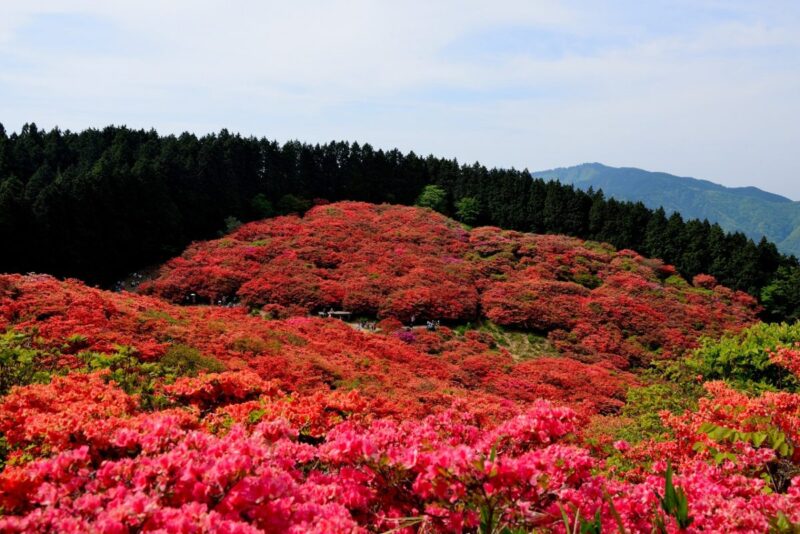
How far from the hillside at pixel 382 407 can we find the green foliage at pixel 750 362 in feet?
0.19

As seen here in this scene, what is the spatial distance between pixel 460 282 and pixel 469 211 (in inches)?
709

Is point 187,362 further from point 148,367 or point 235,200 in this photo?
point 235,200

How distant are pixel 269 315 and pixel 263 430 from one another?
1827cm

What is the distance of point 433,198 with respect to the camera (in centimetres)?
4538

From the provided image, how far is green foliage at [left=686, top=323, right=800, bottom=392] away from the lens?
1140 cm

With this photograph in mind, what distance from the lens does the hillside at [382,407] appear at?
122 inches

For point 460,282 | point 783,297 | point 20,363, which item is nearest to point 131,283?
point 460,282

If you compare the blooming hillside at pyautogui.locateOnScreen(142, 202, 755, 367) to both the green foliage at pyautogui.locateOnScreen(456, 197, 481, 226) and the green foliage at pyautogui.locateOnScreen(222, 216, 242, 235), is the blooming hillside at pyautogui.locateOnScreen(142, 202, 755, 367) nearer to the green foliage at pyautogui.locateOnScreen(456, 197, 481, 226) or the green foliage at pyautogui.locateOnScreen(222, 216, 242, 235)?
the green foliage at pyautogui.locateOnScreen(222, 216, 242, 235)

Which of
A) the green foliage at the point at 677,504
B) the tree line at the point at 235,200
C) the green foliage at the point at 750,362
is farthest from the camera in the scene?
the tree line at the point at 235,200

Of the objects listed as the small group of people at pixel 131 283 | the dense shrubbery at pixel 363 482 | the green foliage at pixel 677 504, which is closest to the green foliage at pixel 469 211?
the small group of people at pixel 131 283

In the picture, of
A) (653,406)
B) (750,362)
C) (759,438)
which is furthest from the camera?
(750,362)

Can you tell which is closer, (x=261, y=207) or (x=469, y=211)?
(x=261, y=207)

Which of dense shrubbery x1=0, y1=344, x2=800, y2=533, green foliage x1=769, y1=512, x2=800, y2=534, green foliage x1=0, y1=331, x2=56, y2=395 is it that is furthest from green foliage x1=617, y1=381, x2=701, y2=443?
green foliage x1=0, y1=331, x2=56, y2=395

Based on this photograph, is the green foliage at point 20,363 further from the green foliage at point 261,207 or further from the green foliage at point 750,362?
the green foliage at point 261,207
